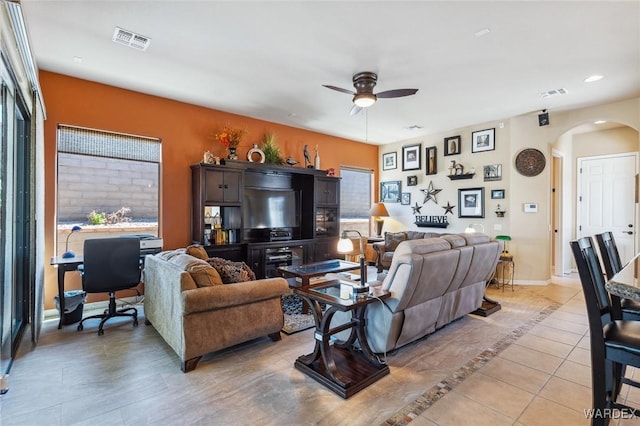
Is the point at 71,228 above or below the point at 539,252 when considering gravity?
above

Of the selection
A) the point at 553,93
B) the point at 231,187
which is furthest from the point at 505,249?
the point at 231,187

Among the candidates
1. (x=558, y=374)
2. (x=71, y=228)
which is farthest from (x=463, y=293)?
(x=71, y=228)

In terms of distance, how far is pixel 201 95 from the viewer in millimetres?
4656

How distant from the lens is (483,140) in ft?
20.0

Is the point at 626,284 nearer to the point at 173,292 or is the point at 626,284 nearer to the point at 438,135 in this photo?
the point at 173,292

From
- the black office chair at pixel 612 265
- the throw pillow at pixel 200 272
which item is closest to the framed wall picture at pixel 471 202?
the black office chair at pixel 612 265

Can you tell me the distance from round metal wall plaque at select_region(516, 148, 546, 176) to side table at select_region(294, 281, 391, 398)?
4.49m

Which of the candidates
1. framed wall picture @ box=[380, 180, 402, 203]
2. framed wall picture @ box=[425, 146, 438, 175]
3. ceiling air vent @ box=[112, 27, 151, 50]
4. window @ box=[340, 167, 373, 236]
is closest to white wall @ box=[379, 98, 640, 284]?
framed wall picture @ box=[425, 146, 438, 175]

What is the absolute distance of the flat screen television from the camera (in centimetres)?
567

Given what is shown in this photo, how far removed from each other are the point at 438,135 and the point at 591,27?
390 cm

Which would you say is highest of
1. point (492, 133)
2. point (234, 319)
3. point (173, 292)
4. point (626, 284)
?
point (492, 133)

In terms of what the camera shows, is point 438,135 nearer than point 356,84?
No

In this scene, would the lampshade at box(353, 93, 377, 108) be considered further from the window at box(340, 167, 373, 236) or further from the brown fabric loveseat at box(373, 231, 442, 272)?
the window at box(340, 167, 373, 236)

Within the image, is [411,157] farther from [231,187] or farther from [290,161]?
[231,187]
